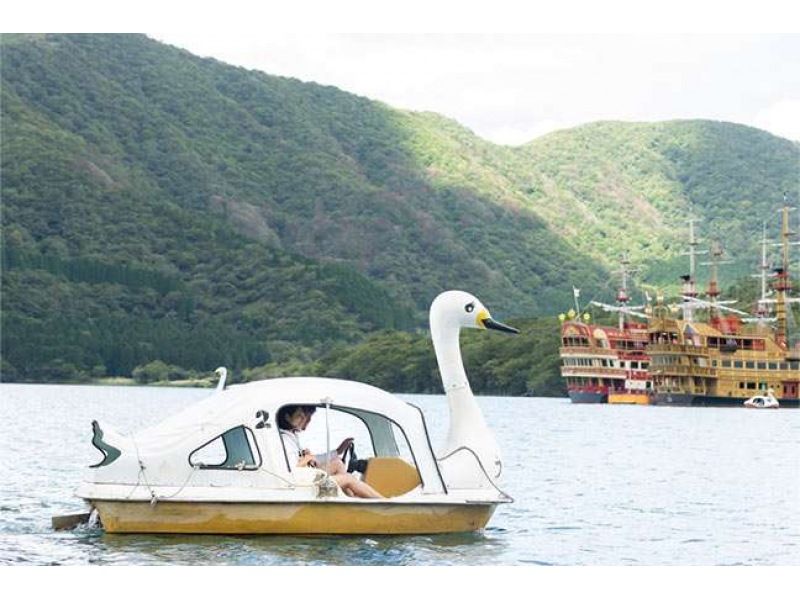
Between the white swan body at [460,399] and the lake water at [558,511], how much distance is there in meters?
0.97

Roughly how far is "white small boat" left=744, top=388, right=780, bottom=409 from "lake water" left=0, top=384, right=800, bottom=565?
164 feet

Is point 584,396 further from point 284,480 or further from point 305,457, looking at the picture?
point 284,480

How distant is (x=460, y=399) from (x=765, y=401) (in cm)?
9691

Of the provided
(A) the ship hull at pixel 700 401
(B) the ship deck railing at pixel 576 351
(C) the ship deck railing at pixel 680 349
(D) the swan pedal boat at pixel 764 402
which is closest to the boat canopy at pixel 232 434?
(D) the swan pedal boat at pixel 764 402

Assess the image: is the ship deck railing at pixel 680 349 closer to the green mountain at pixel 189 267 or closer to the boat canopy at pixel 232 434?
the green mountain at pixel 189 267

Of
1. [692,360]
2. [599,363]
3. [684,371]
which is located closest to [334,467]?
[692,360]

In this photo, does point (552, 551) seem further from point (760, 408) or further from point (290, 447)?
point (760, 408)

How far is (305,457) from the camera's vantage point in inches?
787

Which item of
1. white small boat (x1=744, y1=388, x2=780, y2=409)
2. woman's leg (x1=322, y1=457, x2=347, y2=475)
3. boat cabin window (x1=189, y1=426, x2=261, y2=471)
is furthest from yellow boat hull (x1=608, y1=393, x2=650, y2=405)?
boat cabin window (x1=189, y1=426, x2=261, y2=471)

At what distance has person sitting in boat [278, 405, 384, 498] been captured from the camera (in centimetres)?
1997

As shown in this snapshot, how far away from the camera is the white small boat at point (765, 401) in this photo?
115 meters

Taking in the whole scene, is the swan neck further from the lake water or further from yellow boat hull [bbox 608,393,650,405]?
yellow boat hull [bbox 608,393,650,405]

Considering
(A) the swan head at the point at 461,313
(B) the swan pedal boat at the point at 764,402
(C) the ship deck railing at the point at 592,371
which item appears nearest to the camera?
(A) the swan head at the point at 461,313

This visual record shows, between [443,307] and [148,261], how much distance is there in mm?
141306
